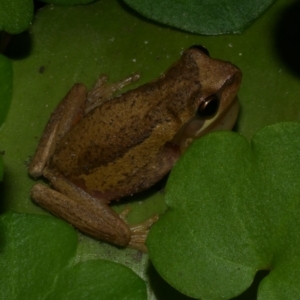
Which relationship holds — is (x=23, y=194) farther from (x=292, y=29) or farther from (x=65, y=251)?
(x=292, y=29)

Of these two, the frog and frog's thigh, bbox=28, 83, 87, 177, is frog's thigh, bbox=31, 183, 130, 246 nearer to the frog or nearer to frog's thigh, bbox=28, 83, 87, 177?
the frog

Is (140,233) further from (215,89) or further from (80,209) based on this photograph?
(215,89)

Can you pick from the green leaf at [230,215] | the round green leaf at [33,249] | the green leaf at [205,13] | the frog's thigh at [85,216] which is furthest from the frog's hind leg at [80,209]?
the green leaf at [205,13]

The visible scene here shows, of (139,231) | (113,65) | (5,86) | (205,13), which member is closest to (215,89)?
(205,13)

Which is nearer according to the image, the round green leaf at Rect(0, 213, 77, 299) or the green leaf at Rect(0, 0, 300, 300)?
the round green leaf at Rect(0, 213, 77, 299)

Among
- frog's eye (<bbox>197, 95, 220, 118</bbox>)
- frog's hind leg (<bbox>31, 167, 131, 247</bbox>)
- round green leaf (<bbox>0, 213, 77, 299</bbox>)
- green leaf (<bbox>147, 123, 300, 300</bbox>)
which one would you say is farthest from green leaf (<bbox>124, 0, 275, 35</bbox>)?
round green leaf (<bbox>0, 213, 77, 299</bbox>)

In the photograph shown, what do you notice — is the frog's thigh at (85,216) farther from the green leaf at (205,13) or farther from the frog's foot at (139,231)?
the green leaf at (205,13)
